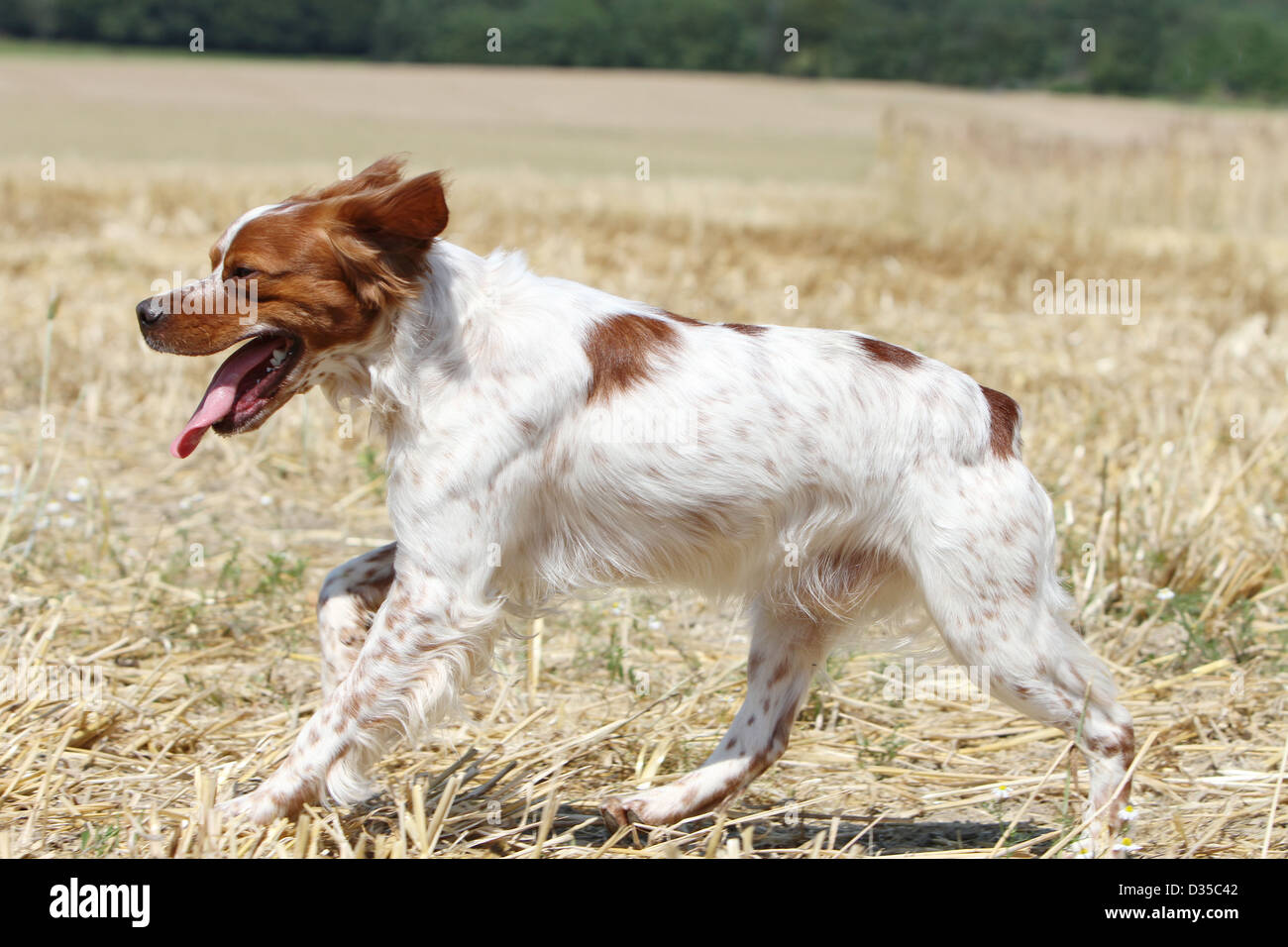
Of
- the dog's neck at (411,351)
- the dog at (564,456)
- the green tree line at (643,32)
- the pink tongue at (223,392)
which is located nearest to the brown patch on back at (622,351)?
the dog at (564,456)

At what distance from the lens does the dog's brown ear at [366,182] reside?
9.84ft

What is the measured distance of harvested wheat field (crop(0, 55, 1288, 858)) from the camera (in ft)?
11.0

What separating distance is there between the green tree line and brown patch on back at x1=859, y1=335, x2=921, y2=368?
4713cm

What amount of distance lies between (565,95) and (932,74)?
54.5ft

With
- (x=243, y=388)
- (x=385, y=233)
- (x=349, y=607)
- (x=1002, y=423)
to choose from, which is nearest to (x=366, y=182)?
(x=385, y=233)

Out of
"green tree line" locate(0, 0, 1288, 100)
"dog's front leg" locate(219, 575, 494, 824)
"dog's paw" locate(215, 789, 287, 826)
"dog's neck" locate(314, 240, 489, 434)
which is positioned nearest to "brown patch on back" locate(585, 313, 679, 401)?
"dog's neck" locate(314, 240, 489, 434)

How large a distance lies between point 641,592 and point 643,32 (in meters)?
50.9

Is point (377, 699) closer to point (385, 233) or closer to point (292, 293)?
point (292, 293)

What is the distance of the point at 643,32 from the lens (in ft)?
174

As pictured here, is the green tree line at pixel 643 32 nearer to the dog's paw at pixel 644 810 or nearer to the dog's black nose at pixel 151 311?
the dog's paw at pixel 644 810

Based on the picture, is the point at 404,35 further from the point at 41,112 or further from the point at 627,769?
the point at 627,769

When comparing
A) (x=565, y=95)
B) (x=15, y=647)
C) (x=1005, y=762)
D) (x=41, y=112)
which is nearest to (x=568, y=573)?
(x=1005, y=762)

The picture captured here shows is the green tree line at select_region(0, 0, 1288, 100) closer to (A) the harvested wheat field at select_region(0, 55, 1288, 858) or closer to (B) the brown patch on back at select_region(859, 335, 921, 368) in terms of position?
(A) the harvested wheat field at select_region(0, 55, 1288, 858)

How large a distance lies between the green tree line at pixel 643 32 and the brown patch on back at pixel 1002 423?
155 feet
